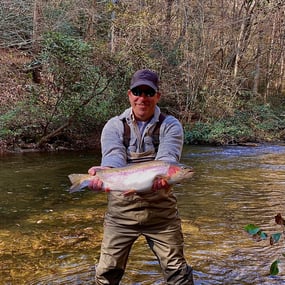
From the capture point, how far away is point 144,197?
10.6 feet

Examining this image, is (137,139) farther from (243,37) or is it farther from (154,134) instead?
(243,37)

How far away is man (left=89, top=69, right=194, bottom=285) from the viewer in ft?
10.7

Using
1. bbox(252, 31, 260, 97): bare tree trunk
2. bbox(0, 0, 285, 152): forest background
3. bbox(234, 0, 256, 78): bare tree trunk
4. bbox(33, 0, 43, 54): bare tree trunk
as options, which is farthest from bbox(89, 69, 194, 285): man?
bbox(252, 31, 260, 97): bare tree trunk

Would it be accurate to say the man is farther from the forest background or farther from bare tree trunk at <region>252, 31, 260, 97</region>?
bare tree trunk at <region>252, 31, 260, 97</region>

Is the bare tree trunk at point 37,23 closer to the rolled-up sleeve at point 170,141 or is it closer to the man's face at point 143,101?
the man's face at point 143,101

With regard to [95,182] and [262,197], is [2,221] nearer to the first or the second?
[95,182]

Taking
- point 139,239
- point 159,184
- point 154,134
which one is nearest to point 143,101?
point 154,134

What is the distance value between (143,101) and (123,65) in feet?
37.3

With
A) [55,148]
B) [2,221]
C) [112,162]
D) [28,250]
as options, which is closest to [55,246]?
[28,250]

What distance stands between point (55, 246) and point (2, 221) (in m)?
1.55

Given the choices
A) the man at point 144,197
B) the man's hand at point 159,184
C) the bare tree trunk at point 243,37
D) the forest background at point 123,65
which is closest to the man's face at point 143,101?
the man at point 144,197

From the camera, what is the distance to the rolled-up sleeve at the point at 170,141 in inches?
122

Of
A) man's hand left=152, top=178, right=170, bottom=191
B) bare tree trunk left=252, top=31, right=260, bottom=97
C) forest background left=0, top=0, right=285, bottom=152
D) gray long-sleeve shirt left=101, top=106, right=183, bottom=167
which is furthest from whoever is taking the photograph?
bare tree trunk left=252, top=31, right=260, bottom=97

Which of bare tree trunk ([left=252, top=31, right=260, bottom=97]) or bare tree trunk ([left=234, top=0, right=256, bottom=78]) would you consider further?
bare tree trunk ([left=252, top=31, right=260, bottom=97])
